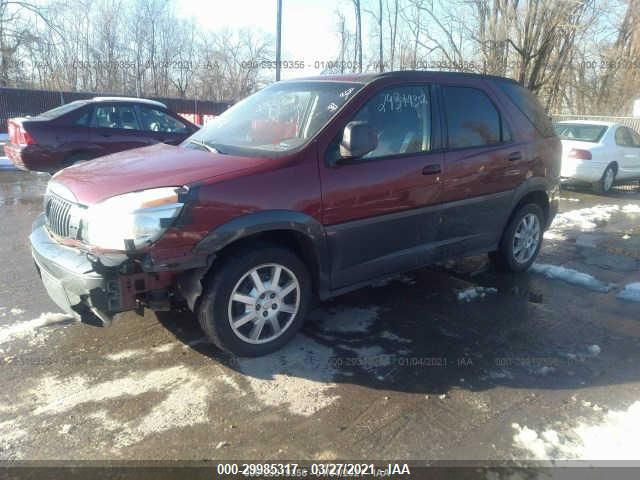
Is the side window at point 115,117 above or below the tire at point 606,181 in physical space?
above

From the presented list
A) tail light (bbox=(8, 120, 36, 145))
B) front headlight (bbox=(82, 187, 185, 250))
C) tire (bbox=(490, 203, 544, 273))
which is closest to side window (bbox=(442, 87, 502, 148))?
tire (bbox=(490, 203, 544, 273))

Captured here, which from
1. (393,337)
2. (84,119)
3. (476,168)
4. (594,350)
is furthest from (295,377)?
(84,119)

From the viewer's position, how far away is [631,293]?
4.63m

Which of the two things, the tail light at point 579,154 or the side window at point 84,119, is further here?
the tail light at point 579,154

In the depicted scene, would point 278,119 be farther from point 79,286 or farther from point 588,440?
point 588,440

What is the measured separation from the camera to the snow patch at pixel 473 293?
4483mm

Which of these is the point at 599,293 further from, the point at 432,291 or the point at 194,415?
the point at 194,415

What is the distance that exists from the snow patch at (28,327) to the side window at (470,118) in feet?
11.6

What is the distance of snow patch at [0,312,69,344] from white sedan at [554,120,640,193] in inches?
392

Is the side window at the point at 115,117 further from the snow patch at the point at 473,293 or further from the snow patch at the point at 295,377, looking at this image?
the snow patch at the point at 473,293

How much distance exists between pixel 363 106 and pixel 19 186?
28.7 feet

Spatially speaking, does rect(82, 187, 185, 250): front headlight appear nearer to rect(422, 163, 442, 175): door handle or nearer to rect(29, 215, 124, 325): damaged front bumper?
rect(29, 215, 124, 325): damaged front bumper

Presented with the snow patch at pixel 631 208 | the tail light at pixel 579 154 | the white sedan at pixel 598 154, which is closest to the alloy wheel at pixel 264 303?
the snow patch at pixel 631 208

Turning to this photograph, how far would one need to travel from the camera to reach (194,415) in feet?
8.96
